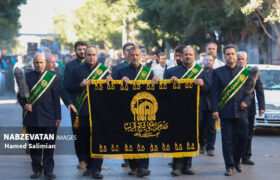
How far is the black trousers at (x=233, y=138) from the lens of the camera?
9366 mm

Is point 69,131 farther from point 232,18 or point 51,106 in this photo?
point 232,18

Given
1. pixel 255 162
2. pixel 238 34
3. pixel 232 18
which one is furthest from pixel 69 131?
pixel 238 34

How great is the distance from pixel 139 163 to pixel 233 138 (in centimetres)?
145

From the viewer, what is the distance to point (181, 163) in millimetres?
9484

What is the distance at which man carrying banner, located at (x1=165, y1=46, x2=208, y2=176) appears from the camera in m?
9.43

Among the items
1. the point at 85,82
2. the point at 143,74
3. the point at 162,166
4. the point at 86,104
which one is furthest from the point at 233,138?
the point at 85,82

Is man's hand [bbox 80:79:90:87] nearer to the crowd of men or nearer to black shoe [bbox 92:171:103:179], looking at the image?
the crowd of men

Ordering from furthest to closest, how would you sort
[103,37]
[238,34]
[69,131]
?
[103,37], [238,34], [69,131]

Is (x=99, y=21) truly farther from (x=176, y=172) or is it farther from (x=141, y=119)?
(x=176, y=172)

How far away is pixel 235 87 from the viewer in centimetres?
948

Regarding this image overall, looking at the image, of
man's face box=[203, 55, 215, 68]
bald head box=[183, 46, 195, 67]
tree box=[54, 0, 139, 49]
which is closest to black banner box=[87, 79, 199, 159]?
bald head box=[183, 46, 195, 67]

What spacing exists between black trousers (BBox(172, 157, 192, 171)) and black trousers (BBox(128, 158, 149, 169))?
41cm

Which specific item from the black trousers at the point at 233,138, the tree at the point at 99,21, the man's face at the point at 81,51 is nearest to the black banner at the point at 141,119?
the black trousers at the point at 233,138

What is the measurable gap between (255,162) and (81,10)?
71882 mm
